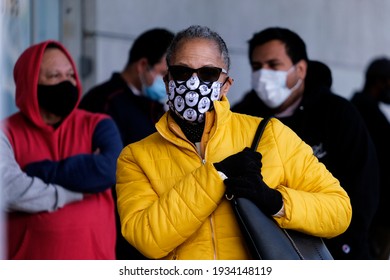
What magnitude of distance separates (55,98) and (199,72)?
1.53m

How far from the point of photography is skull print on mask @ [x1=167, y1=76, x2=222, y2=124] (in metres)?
2.51

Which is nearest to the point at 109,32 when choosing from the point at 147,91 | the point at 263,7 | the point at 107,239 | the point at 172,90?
the point at 263,7

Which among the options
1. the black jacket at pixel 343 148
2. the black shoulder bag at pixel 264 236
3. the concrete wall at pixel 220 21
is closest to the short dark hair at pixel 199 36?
the black shoulder bag at pixel 264 236

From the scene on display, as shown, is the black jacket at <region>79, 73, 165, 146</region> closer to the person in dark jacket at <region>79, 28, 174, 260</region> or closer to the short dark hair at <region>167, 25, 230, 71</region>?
the person in dark jacket at <region>79, 28, 174, 260</region>

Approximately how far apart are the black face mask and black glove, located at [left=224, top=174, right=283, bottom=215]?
5.52 feet

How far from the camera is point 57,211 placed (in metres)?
3.75

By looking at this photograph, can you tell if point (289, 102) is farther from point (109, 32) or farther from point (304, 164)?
point (109, 32)

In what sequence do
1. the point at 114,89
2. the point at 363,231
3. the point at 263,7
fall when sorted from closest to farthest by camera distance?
1. the point at 363,231
2. the point at 114,89
3. the point at 263,7

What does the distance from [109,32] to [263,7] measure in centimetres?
133

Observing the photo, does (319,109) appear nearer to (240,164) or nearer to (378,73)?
(240,164)

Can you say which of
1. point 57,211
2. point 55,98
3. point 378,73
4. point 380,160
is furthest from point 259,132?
point 378,73

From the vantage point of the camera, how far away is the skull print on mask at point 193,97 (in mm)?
2506

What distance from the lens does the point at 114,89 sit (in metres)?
4.69

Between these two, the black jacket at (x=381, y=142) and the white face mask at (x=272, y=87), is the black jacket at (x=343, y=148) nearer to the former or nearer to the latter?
the white face mask at (x=272, y=87)
